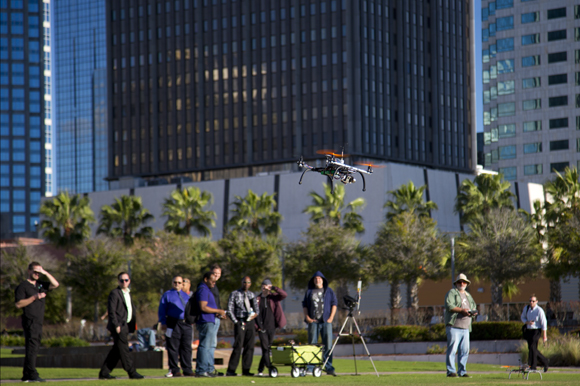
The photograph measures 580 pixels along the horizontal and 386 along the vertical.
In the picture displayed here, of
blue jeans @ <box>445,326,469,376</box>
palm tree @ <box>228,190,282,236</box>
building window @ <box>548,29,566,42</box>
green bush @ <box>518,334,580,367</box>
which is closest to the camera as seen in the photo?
blue jeans @ <box>445,326,469,376</box>

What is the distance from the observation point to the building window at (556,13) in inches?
4429

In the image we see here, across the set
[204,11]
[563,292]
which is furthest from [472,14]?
[563,292]

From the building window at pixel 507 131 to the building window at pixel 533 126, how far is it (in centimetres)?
171

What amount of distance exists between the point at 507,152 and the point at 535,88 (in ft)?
29.9

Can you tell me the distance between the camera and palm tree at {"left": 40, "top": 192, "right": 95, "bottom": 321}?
6600 cm

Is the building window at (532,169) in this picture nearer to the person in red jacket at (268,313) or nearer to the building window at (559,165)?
the building window at (559,165)

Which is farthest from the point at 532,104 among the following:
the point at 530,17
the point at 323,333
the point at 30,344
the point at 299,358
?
the point at 30,344

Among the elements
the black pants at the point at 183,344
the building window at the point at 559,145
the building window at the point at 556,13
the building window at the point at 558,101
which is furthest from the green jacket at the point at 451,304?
the building window at the point at 556,13

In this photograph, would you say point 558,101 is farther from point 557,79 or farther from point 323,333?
point 323,333

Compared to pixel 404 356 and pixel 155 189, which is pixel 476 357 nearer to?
pixel 404 356

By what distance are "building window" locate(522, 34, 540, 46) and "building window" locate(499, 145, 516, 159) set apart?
13478 mm

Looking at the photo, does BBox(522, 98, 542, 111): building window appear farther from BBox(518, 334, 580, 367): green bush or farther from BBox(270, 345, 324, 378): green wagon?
BBox(270, 345, 324, 378): green wagon

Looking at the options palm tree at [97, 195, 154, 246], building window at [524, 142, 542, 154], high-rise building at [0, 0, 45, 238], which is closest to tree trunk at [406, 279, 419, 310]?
palm tree at [97, 195, 154, 246]

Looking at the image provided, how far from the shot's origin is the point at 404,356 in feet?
105
